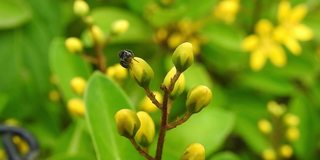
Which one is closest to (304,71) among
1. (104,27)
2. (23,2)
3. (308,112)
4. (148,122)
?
(308,112)

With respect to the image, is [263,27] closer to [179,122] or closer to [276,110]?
[276,110]

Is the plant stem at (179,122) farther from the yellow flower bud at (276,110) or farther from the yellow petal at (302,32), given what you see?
the yellow petal at (302,32)

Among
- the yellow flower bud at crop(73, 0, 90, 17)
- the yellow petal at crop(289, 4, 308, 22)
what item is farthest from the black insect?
the yellow petal at crop(289, 4, 308, 22)

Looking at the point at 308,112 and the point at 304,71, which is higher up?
the point at 304,71

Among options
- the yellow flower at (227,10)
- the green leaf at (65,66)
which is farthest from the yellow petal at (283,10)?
the green leaf at (65,66)

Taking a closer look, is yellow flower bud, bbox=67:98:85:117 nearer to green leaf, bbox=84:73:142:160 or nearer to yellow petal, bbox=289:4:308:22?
green leaf, bbox=84:73:142:160

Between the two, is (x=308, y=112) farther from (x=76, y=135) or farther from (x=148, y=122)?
(x=148, y=122)
